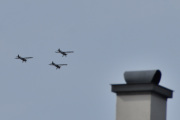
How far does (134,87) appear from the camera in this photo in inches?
1423

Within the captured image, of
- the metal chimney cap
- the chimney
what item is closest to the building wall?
the chimney

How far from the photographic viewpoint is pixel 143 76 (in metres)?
36.1

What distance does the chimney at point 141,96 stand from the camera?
1407 inches

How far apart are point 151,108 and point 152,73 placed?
1.41m

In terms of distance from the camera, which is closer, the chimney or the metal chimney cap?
the chimney

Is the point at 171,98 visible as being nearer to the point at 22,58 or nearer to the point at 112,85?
the point at 112,85

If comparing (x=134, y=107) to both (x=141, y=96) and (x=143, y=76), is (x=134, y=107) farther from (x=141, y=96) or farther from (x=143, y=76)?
(x=143, y=76)

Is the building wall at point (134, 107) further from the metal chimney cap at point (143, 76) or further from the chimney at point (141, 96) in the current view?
the metal chimney cap at point (143, 76)

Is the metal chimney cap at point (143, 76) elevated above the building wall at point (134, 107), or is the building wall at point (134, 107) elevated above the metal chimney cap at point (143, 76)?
the metal chimney cap at point (143, 76)

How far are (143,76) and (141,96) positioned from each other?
81 cm

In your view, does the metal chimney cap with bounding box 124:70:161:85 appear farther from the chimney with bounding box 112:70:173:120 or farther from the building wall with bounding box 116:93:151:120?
the building wall with bounding box 116:93:151:120

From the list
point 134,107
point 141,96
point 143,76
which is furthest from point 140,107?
point 143,76

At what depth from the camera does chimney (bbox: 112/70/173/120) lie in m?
35.8

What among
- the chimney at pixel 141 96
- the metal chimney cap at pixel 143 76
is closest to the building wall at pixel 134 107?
the chimney at pixel 141 96
